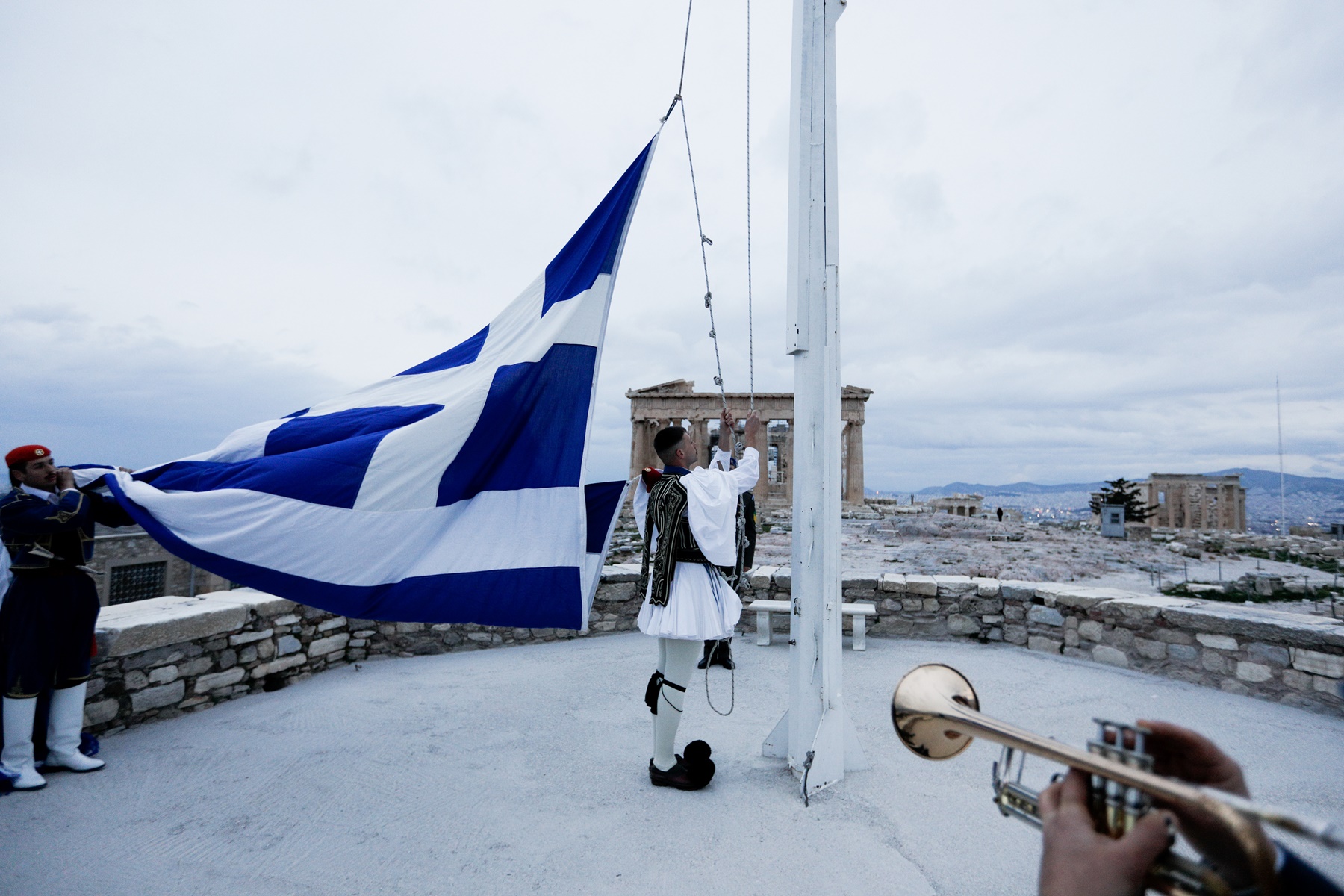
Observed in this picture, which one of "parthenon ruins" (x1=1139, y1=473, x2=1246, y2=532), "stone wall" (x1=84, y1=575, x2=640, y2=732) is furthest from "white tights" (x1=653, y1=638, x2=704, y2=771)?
"parthenon ruins" (x1=1139, y1=473, x2=1246, y2=532)

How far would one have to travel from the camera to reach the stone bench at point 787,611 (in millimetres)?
6492

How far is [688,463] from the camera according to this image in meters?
3.90

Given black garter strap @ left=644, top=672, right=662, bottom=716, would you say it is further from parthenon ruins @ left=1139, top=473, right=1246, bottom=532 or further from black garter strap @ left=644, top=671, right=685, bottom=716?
parthenon ruins @ left=1139, top=473, right=1246, bottom=532

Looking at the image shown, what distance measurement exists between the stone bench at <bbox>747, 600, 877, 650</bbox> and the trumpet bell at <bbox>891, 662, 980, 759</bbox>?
526 centimetres

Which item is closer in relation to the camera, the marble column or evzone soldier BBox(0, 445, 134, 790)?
evzone soldier BBox(0, 445, 134, 790)

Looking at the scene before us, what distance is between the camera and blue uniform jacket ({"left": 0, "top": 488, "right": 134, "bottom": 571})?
11.5 ft

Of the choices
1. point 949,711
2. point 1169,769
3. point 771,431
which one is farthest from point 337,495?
point 771,431

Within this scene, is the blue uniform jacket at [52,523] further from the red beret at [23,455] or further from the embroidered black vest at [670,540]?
the embroidered black vest at [670,540]

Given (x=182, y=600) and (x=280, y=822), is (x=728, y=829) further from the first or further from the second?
(x=182, y=600)

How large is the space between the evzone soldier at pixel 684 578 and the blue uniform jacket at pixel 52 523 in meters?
2.87

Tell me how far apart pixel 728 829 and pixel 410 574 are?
2.10 metres

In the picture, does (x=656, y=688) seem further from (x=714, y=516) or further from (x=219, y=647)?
(x=219, y=647)

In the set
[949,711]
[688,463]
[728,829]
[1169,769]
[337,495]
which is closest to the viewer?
[1169,769]

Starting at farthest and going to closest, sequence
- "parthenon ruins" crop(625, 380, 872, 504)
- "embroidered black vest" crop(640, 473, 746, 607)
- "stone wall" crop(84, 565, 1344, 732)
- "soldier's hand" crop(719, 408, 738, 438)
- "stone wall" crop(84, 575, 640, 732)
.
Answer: "parthenon ruins" crop(625, 380, 872, 504) < "stone wall" crop(84, 565, 1344, 732) < "stone wall" crop(84, 575, 640, 732) < "soldier's hand" crop(719, 408, 738, 438) < "embroidered black vest" crop(640, 473, 746, 607)
